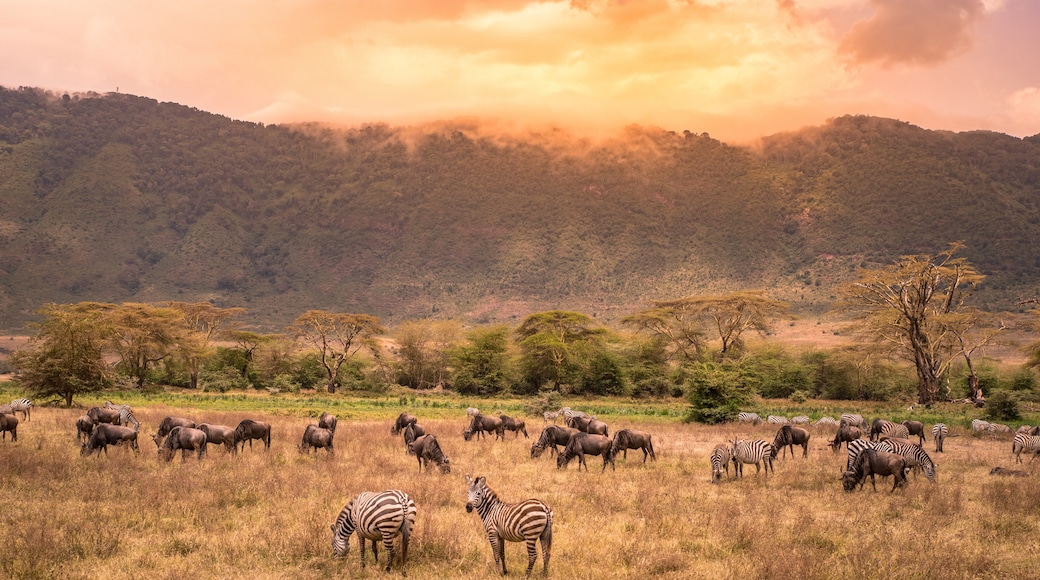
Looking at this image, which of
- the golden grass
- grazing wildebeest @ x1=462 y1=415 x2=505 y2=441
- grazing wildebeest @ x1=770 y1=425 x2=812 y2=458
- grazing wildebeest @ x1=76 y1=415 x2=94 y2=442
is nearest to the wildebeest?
the golden grass

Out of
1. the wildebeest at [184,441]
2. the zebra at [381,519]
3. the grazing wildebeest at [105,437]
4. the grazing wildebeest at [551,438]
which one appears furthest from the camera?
the grazing wildebeest at [551,438]

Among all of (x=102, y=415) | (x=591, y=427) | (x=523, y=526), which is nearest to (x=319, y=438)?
(x=102, y=415)

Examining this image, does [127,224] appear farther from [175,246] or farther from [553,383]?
[553,383]

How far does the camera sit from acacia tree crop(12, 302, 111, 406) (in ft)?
124

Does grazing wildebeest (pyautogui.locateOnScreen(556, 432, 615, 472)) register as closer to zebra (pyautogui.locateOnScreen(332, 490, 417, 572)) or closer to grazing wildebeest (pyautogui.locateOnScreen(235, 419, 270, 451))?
zebra (pyautogui.locateOnScreen(332, 490, 417, 572))

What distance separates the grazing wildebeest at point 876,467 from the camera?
17.6 meters

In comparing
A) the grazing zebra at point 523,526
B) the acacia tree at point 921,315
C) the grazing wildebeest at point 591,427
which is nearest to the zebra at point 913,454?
the grazing wildebeest at point 591,427

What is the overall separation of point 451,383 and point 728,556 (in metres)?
61.5

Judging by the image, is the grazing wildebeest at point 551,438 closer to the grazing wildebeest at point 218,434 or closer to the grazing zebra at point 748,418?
the grazing wildebeest at point 218,434

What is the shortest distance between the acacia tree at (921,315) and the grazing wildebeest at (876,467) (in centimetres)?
3607

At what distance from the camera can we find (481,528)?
1371 cm

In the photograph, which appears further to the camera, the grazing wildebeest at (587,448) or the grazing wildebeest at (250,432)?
the grazing wildebeest at (250,432)

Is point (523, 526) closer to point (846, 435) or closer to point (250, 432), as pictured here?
point (250, 432)

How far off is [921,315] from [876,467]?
3769 centimetres
